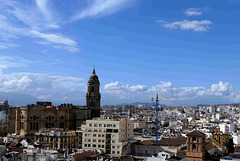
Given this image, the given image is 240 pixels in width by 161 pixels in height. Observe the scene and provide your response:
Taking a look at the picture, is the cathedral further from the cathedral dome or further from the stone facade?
the stone facade

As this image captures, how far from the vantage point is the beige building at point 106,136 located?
73.6 metres

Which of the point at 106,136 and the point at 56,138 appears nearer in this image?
the point at 106,136

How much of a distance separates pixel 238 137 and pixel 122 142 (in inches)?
1595

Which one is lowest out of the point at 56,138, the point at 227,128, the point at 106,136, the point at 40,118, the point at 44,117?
the point at 227,128

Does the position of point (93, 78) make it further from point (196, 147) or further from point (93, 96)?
point (196, 147)

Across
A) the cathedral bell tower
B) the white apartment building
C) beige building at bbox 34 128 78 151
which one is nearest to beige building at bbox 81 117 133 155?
beige building at bbox 34 128 78 151

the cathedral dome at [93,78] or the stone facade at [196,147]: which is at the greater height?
the cathedral dome at [93,78]

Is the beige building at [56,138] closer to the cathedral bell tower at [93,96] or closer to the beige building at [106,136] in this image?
the beige building at [106,136]

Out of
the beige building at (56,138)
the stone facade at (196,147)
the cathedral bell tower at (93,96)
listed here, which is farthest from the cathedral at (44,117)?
the stone facade at (196,147)

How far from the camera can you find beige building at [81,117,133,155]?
241 ft

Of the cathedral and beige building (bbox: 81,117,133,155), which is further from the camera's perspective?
the cathedral

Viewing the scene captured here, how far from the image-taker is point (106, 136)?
245ft

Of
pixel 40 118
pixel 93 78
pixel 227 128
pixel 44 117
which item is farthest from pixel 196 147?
pixel 227 128

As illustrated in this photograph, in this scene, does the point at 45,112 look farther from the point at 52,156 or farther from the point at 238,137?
the point at 238,137
